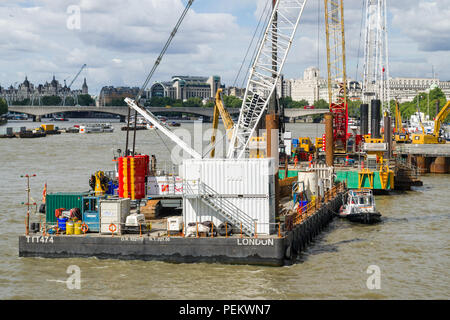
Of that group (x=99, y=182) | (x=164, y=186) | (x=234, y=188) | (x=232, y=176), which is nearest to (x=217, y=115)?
(x=99, y=182)

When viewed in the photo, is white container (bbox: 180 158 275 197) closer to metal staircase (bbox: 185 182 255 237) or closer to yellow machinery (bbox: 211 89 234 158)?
metal staircase (bbox: 185 182 255 237)

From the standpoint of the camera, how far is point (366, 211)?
139 feet

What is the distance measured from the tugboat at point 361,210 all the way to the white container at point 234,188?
530 inches

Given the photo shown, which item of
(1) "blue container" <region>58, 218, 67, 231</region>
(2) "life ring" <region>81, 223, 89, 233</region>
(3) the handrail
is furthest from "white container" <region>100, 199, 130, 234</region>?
(3) the handrail

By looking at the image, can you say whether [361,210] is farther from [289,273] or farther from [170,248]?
[170,248]

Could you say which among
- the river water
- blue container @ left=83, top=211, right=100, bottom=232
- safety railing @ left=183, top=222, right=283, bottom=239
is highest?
blue container @ left=83, top=211, right=100, bottom=232

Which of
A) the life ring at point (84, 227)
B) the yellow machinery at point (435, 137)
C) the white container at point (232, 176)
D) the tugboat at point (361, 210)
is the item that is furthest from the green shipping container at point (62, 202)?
the yellow machinery at point (435, 137)

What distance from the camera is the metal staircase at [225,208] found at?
98.0ft

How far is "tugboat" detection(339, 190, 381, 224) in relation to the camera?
42094 mm

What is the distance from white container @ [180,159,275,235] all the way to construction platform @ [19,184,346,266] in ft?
3.57

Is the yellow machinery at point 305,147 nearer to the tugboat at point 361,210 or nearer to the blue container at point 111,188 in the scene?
the tugboat at point 361,210

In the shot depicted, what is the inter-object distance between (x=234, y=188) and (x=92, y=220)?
7615 mm

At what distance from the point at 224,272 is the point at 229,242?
145 centimetres

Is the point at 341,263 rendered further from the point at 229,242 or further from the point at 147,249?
the point at 147,249
